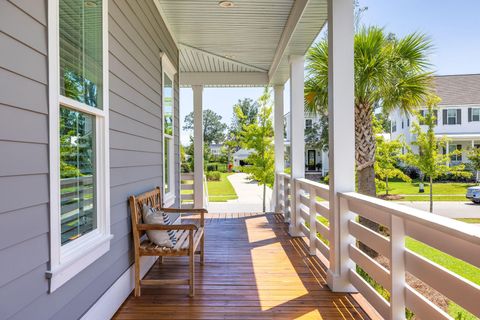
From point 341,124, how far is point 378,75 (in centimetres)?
220

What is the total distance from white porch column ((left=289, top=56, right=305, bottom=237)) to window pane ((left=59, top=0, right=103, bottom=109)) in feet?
11.5

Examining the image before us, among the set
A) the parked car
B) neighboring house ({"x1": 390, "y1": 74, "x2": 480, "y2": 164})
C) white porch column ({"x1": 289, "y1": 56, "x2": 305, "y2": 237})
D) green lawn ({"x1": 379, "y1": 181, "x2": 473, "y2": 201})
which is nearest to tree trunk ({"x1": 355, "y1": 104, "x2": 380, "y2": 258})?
white porch column ({"x1": 289, "y1": 56, "x2": 305, "y2": 237})

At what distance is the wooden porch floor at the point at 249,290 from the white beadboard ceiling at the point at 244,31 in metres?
2.92

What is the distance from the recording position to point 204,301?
9.66 feet

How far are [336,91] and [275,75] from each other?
4.19 m

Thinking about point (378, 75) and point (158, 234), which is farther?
point (378, 75)

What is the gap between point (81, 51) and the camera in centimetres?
223

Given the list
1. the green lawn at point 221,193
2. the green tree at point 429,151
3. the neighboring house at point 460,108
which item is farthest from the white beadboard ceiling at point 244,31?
the neighboring house at point 460,108

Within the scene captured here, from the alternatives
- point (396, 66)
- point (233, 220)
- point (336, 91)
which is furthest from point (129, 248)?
point (396, 66)

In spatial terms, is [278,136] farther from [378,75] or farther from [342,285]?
[342,285]

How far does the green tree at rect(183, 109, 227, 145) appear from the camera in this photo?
46.5 metres

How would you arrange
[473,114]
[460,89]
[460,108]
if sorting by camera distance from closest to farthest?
[473,114] → [460,108] → [460,89]

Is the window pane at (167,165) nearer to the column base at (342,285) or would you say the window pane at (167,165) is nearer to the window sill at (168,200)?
the window sill at (168,200)

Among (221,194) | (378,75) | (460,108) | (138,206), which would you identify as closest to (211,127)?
(221,194)
